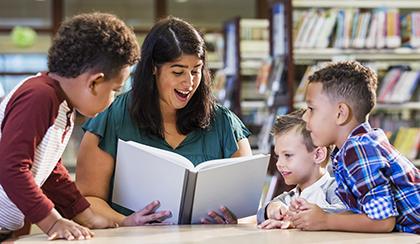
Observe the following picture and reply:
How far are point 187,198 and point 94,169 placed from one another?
306mm

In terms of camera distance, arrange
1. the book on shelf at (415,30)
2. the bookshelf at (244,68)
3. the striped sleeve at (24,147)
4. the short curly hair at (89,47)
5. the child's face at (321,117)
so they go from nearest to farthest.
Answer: the striped sleeve at (24,147), the short curly hair at (89,47), the child's face at (321,117), the book on shelf at (415,30), the bookshelf at (244,68)

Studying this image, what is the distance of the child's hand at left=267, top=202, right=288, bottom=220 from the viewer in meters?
1.94

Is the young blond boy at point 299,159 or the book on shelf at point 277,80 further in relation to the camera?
the book on shelf at point 277,80

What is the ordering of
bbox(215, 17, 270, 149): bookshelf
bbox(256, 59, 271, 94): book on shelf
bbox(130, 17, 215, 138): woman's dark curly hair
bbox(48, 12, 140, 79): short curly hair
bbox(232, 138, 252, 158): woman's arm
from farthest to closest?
bbox(215, 17, 270, 149): bookshelf → bbox(256, 59, 271, 94): book on shelf → bbox(232, 138, 252, 158): woman's arm → bbox(130, 17, 215, 138): woman's dark curly hair → bbox(48, 12, 140, 79): short curly hair

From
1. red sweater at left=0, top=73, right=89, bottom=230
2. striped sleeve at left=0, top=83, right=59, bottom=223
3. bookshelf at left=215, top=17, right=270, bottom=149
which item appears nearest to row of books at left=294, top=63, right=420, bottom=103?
bookshelf at left=215, top=17, right=270, bottom=149

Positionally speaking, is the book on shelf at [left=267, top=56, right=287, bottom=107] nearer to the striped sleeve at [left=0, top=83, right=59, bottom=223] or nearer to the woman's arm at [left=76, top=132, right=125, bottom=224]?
the woman's arm at [left=76, top=132, right=125, bottom=224]

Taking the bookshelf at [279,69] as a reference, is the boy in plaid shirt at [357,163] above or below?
above

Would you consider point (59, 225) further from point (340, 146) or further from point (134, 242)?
point (340, 146)

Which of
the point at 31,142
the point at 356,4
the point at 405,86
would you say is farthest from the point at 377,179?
the point at 356,4

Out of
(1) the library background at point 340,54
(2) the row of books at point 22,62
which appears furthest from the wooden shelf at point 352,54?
(2) the row of books at point 22,62

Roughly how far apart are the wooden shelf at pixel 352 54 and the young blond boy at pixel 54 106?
3405mm

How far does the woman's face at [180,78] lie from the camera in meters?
2.12

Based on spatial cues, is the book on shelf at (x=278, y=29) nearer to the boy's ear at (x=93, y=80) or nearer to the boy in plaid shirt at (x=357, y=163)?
the boy in plaid shirt at (x=357, y=163)

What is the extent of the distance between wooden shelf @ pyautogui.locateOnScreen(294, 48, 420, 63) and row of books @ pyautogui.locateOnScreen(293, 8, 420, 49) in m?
0.03
